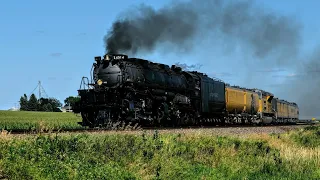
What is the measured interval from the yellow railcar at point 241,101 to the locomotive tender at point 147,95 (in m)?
3.20

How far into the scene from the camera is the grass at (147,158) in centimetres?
1137

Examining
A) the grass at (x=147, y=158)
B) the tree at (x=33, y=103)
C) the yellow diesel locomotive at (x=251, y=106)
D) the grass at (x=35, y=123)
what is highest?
the tree at (x=33, y=103)

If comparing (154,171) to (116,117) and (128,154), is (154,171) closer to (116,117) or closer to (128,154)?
(128,154)

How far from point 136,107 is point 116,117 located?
1416 mm

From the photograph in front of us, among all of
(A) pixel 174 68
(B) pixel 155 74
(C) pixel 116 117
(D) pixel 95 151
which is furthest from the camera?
(A) pixel 174 68

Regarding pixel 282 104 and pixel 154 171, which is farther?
pixel 282 104

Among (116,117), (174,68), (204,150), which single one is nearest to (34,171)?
(204,150)

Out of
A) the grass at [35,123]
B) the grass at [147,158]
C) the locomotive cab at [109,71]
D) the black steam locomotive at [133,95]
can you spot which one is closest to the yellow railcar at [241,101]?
the black steam locomotive at [133,95]

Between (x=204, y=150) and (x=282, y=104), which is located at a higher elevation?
(x=282, y=104)

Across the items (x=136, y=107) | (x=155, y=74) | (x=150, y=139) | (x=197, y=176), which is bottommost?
(x=197, y=176)

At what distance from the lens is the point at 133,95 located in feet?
Result: 89.6

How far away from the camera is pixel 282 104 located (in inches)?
2778

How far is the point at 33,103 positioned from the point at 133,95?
100143 mm

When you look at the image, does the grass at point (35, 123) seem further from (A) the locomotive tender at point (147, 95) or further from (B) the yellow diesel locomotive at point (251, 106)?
(B) the yellow diesel locomotive at point (251, 106)
